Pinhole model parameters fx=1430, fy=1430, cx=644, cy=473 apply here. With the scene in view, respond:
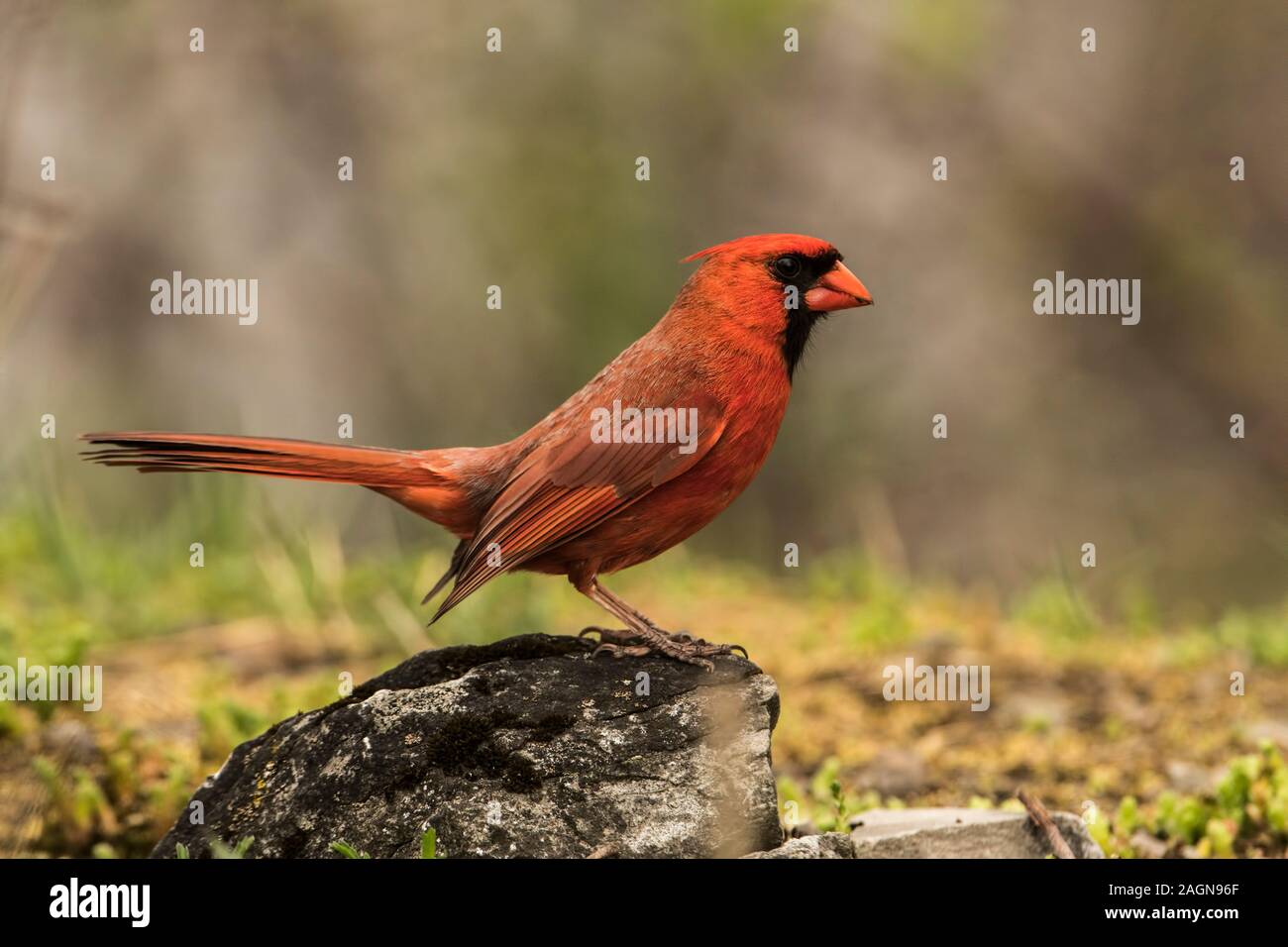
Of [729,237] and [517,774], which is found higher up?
[729,237]

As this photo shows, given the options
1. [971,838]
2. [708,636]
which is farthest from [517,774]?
[708,636]

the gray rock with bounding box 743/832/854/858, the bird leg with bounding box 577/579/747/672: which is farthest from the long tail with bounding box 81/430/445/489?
the gray rock with bounding box 743/832/854/858

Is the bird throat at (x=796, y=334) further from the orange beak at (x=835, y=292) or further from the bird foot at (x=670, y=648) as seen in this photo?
the bird foot at (x=670, y=648)

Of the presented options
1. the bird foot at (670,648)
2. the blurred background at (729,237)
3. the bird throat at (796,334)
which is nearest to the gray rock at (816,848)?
the bird foot at (670,648)

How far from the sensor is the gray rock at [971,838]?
366cm

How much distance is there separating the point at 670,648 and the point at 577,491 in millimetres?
484

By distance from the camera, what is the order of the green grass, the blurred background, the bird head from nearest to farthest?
the bird head
the green grass
the blurred background

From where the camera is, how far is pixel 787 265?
13.5 ft

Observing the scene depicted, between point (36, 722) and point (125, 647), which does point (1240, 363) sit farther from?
point (36, 722)

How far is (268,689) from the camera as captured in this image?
5.63m

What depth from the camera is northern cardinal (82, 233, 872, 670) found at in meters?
3.74

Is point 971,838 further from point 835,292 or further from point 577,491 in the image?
point 835,292

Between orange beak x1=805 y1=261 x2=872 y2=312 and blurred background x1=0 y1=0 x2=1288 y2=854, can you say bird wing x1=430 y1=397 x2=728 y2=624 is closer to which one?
orange beak x1=805 y1=261 x2=872 y2=312

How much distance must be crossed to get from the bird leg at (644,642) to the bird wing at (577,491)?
22 cm
